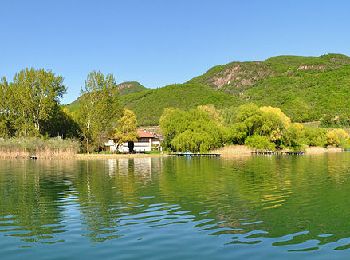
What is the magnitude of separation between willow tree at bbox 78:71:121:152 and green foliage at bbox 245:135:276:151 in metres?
31.0

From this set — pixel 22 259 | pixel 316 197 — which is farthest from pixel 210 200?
pixel 22 259

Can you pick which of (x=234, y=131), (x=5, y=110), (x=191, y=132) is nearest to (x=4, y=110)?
(x=5, y=110)

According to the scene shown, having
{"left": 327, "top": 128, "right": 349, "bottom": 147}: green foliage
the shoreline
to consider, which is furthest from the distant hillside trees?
{"left": 327, "top": 128, "right": 349, "bottom": 147}: green foliage

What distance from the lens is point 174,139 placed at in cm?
9944

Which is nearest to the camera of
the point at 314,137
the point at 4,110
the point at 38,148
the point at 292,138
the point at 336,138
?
→ the point at 38,148

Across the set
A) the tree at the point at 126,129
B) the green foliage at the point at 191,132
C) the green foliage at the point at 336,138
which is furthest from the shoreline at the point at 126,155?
the tree at the point at 126,129

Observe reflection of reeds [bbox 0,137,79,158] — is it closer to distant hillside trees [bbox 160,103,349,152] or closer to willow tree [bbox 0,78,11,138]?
willow tree [bbox 0,78,11,138]

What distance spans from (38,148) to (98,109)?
66.2 feet

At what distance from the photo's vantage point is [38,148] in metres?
77.9

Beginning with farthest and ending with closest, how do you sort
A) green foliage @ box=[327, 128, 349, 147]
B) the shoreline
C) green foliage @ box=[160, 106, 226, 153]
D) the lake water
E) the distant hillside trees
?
green foliage @ box=[327, 128, 349, 147] < the distant hillside trees < green foliage @ box=[160, 106, 226, 153] < the shoreline < the lake water

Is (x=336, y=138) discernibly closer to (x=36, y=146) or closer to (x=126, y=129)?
(x=126, y=129)

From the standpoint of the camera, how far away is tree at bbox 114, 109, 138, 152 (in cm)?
9825

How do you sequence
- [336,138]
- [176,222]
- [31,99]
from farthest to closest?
[336,138], [31,99], [176,222]

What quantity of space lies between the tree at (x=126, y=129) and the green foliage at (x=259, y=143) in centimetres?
2664
